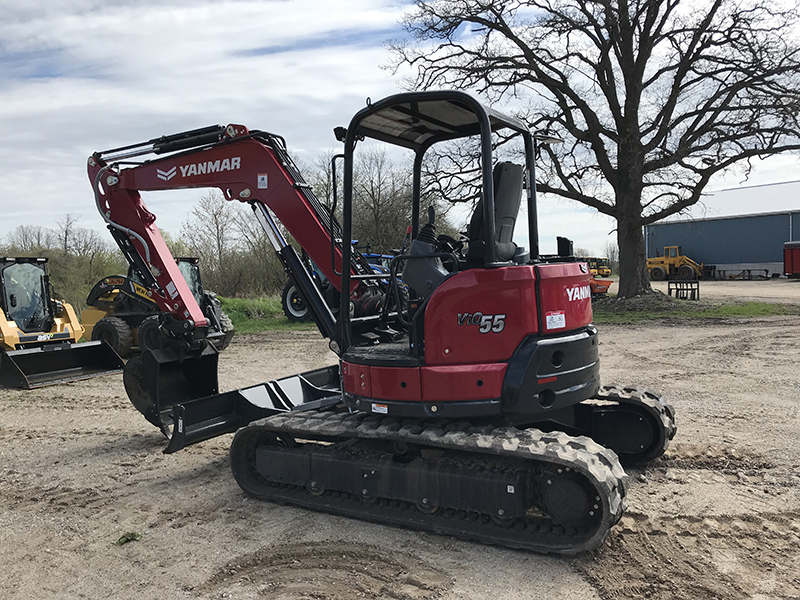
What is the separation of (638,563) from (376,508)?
5.69ft

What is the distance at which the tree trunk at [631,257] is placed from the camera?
2105 cm

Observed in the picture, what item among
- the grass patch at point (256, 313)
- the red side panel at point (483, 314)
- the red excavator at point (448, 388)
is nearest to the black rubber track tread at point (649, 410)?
the red excavator at point (448, 388)

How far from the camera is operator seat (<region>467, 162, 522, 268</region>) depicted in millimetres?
4273

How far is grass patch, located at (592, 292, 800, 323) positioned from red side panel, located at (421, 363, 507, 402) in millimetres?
14298

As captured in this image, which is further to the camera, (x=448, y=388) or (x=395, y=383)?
(x=395, y=383)

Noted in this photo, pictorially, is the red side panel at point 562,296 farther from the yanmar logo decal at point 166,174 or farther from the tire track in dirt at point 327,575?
the yanmar logo decal at point 166,174

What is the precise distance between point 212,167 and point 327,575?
388cm

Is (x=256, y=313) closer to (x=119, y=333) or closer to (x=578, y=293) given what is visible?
(x=119, y=333)

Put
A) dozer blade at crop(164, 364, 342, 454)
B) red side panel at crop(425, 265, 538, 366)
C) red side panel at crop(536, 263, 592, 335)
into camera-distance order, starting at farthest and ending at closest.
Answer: dozer blade at crop(164, 364, 342, 454) → red side panel at crop(536, 263, 592, 335) → red side panel at crop(425, 265, 538, 366)

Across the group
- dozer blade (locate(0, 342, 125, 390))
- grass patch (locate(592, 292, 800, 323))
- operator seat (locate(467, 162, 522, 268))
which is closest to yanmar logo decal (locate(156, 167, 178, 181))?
operator seat (locate(467, 162, 522, 268))

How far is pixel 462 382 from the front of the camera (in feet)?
13.7

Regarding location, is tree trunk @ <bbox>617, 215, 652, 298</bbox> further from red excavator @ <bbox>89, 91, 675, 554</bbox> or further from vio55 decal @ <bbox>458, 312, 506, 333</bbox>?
vio55 decal @ <bbox>458, 312, 506, 333</bbox>

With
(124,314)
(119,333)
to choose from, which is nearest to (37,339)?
(119,333)

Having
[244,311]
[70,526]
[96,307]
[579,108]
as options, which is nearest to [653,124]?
[579,108]
